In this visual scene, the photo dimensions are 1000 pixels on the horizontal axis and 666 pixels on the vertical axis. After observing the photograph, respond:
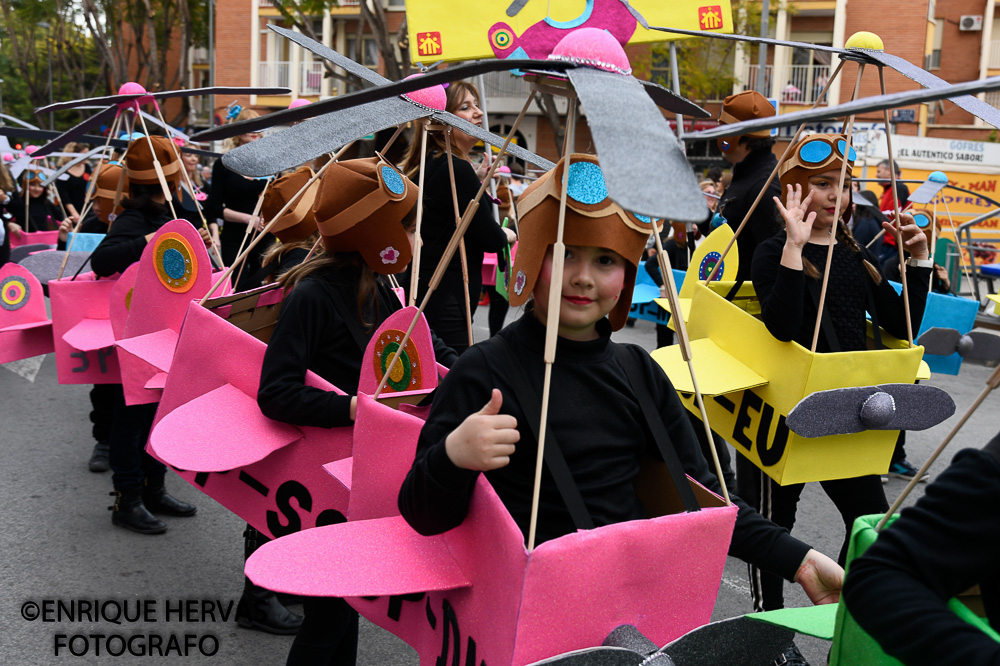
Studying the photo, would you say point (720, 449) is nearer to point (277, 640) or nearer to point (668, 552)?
point (277, 640)

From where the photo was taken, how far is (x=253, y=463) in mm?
2670

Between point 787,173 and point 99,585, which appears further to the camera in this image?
point 99,585

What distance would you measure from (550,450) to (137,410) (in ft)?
9.76

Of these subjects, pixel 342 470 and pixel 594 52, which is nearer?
pixel 594 52

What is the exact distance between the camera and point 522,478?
1.83 m

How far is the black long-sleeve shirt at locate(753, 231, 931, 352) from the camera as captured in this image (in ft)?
10.0

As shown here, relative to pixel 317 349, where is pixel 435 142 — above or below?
above

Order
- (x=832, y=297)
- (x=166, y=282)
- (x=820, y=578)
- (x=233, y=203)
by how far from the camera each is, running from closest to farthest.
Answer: (x=820, y=578) → (x=832, y=297) → (x=166, y=282) → (x=233, y=203)

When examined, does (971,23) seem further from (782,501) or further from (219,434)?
(219,434)

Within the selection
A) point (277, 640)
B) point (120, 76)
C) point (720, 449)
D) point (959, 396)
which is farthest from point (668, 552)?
point (120, 76)

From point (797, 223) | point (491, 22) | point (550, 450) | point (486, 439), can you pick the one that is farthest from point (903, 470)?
point (486, 439)

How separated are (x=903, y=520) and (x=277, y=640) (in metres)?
2.83

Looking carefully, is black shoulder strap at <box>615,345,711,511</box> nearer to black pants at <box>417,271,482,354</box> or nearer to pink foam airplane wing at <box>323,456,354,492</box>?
pink foam airplane wing at <box>323,456,354,492</box>

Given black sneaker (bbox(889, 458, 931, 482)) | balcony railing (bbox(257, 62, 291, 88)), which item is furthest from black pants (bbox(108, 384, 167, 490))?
balcony railing (bbox(257, 62, 291, 88))
